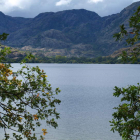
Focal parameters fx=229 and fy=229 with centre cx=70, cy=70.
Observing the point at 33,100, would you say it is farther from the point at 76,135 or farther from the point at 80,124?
the point at 80,124

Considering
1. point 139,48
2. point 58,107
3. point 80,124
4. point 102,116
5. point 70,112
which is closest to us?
point 139,48

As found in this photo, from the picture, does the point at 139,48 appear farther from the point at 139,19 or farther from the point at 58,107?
the point at 58,107

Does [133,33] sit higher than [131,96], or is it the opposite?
[133,33]

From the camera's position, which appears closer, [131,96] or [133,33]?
[133,33]

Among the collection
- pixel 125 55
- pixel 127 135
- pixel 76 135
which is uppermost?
pixel 125 55

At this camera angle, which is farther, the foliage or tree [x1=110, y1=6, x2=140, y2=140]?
the foliage

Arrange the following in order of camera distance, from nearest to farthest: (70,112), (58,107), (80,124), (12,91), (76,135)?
(12,91) → (76,135) → (80,124) → (70,112) → (58,107)

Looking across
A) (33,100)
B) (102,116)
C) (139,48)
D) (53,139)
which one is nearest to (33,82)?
(33,100)

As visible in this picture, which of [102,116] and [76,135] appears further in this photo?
[102,116]

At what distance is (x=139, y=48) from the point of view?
9523mm

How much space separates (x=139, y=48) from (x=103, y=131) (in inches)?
780

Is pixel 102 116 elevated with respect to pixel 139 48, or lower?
lower

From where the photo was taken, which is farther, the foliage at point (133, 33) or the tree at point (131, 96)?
the foliage at point (133, 33)

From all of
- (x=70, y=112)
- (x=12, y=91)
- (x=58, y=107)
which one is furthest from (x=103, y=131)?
(x=12, y=91)
